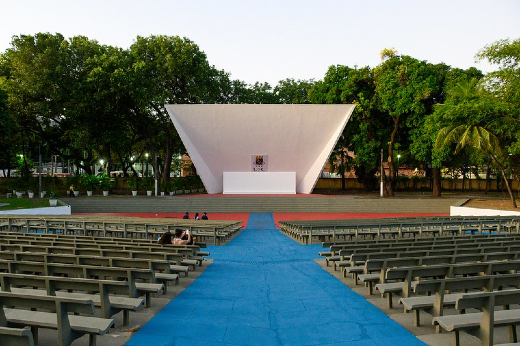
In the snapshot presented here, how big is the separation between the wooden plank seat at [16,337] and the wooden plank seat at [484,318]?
336 cm

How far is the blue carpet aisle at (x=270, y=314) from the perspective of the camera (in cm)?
368

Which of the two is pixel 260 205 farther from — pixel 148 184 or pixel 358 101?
pixel 358 101

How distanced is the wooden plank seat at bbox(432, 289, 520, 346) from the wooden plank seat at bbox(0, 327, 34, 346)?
3.36 metres

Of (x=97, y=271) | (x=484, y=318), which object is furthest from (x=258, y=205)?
(x=484, y=318)

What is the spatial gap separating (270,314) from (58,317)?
8.21 feet

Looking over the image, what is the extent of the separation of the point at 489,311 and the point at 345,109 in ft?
88.1

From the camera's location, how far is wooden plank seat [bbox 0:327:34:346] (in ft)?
7.50

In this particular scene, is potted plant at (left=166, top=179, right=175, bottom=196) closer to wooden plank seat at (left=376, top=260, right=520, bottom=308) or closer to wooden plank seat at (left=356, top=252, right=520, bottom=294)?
wooden plank seat at (left=356, top=252, right=520, bottom=294)

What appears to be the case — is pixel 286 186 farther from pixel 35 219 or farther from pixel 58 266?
pixel 58 266

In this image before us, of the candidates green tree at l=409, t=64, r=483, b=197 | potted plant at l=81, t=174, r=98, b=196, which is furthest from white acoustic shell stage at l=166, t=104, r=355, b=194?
potted plant at l=81, t=174, r=98, b=196

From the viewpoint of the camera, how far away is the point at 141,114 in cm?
3409

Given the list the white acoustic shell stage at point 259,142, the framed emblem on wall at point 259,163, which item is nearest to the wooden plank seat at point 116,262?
the white acoustic shell stage at point 259,142

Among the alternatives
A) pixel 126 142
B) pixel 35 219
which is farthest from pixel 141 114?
pixel 35 219

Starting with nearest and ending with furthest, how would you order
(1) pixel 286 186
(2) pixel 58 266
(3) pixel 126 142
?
(2) pixel 58 266
(1) pixel 286 186
(3) pixel 126 142
